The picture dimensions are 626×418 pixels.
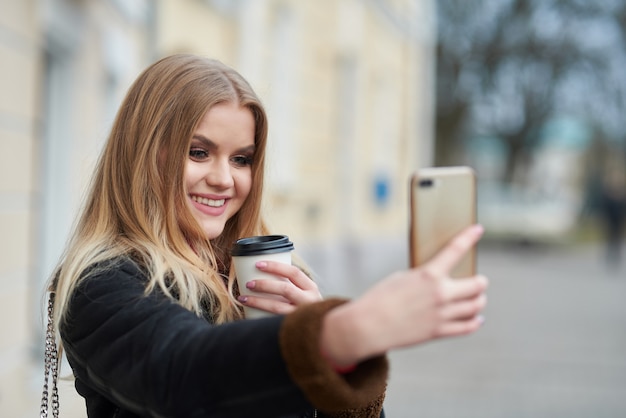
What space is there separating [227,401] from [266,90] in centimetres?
111

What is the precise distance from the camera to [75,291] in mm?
1447

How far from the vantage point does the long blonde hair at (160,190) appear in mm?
1542

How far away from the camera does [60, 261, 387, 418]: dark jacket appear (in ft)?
3.89

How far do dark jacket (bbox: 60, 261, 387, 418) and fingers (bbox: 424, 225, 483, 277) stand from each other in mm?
168

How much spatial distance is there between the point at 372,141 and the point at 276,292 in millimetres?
14130

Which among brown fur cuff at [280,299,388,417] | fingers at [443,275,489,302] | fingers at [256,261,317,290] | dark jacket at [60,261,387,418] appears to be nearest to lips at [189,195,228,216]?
fingers at [256,261,317,290]

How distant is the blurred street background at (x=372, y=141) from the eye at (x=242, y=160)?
0.66 ft

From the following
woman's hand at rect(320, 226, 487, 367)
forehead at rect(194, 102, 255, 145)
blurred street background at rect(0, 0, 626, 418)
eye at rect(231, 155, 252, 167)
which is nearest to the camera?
woman's hand at rect(320, 226, 487, 367)

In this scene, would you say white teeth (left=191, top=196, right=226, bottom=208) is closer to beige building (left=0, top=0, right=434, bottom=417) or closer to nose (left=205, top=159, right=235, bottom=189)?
nose (left=205, top=159, right=235, bottom=189)

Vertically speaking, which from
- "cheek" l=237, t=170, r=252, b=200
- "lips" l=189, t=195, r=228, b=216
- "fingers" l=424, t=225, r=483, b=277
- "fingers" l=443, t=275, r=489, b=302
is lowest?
"fingers" l=443, t=275, r=489, b=302

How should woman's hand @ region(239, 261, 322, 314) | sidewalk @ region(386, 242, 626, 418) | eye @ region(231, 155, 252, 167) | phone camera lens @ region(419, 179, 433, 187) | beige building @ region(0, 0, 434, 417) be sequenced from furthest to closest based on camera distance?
sidewalk @ region(386, 242, 626, 418) < beige building @ region(0, 0, 434, 417) < eye @ region(231, 155, 252, 167) < woman's hand @ region(239, 261, 322, 314) < phone camera lens @ region(419, 179, 433, 187)

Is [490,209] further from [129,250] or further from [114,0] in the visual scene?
[129,250]

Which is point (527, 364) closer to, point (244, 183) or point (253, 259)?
point (244, 183)

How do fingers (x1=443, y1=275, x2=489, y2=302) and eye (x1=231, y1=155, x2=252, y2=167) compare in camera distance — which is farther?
eye (x1=231, y1=155, x2=252, y2=167)
